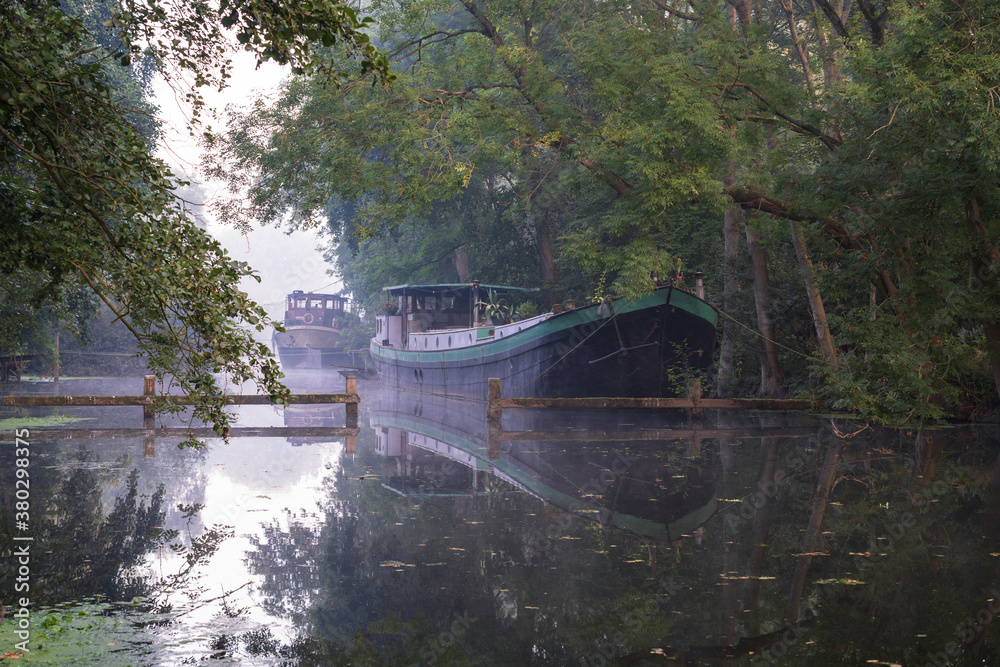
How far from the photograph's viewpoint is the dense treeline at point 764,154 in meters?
11.1

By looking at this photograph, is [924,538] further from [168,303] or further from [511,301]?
[511,301]

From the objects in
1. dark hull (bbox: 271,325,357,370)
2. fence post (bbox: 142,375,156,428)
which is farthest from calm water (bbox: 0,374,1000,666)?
dark hull (bbox: 271,325,357,370)

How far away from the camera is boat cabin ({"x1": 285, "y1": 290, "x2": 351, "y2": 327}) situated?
51344mm

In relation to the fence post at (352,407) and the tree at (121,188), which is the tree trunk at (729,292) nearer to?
the fence post at (352,407)

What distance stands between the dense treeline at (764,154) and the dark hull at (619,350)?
136 cm

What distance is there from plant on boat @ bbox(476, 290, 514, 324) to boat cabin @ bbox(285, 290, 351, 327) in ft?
86.0

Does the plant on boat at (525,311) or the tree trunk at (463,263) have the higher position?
the tree trunk at (463,263)

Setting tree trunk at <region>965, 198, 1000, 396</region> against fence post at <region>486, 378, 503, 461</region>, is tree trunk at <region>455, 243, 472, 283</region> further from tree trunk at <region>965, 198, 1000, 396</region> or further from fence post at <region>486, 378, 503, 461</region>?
tree trunk at <region>965, 198, 1000, 396</region>

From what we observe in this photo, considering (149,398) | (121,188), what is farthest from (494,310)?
(121,188)

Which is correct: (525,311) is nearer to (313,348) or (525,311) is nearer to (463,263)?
(463,263)

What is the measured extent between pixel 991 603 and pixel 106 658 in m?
5.66

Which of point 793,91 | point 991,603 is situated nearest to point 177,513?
point 991,603

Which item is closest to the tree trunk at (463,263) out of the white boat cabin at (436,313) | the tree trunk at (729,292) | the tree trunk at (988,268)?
the white boat cabin at (436,313)

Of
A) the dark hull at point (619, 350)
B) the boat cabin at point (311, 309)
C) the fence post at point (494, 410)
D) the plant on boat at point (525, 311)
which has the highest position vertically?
the boat cabin at point (311, 309)
